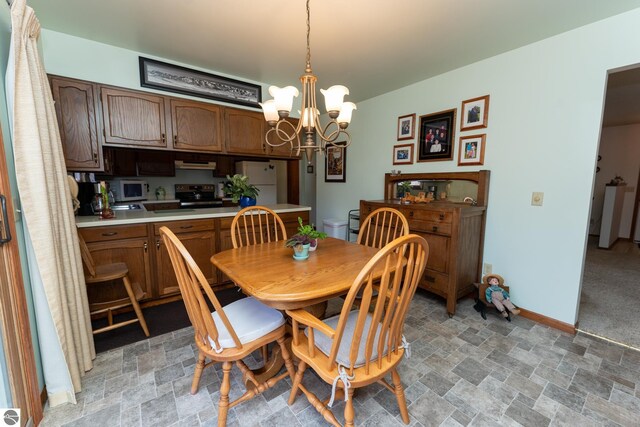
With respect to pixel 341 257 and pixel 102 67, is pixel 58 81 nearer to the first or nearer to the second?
pixel 102 67

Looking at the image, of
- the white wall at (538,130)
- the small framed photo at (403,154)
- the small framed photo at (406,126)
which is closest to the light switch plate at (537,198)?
the white wall at (538,130)

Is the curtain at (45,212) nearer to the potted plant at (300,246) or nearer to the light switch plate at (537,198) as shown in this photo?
the potted plant at (300,246)

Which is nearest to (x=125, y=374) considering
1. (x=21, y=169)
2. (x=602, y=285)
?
(x=21, y=169)

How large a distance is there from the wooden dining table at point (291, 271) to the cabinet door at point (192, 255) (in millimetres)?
1014

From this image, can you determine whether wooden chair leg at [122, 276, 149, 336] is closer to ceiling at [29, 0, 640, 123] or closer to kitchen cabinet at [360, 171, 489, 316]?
ceiling at [29, 0, 640, 123]

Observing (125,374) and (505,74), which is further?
(505,74)

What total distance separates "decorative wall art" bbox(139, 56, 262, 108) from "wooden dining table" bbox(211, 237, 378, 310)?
202cm

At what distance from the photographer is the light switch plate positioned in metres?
2.27

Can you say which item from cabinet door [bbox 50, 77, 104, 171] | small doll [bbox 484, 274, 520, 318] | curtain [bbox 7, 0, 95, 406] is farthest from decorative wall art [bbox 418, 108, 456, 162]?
cabinet door [bbox 50, 77, 104, 171]

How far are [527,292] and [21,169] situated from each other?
363 cm

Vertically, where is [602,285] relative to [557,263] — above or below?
below

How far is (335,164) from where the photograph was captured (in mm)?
4270

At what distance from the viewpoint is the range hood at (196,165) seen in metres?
4.03

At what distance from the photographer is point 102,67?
2.40m
